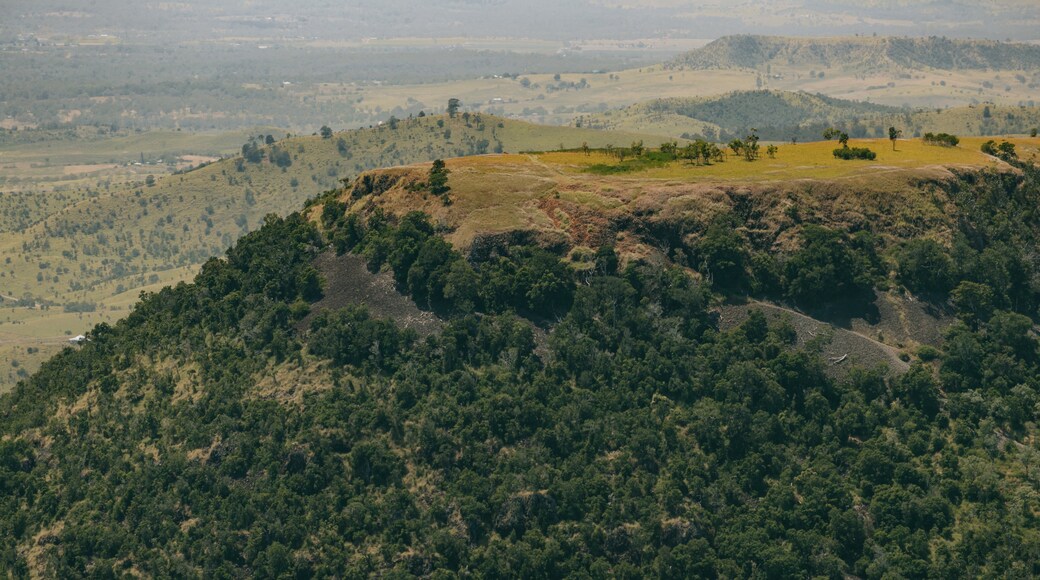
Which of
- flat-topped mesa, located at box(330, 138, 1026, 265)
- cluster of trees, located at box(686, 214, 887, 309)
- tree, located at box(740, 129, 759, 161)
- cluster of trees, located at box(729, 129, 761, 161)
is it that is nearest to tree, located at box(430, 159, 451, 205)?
flat-topped mesa, located at box(330, 138, 1026, 265)

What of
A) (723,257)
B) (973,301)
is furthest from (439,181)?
(973,301)

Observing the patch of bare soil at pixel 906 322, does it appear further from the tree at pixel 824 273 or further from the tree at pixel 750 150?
the tree at pixel 750 150

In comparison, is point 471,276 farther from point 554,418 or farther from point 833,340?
point 833,340

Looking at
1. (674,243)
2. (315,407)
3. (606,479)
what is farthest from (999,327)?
(315,407)

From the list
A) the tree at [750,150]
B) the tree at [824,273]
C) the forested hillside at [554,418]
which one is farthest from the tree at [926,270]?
the tree at [750,150]

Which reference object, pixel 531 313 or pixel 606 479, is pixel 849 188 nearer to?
pixel 531 313

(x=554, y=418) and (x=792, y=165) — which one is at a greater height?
(x=792, y=165)
